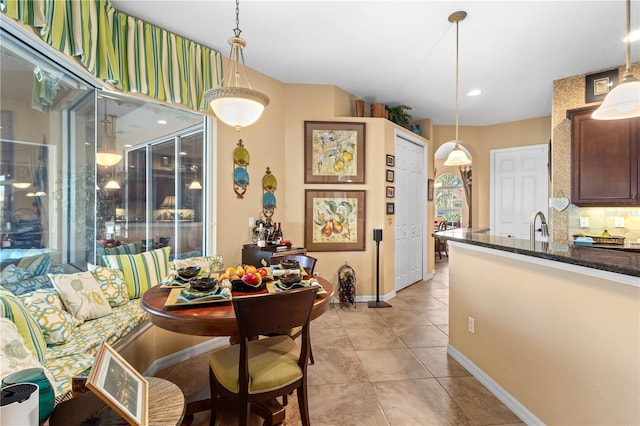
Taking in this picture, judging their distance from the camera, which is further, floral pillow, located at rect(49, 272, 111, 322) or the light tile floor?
floral pillow, located at rect(49, 272, 111, 322)

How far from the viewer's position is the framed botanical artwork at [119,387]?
0.89 meters

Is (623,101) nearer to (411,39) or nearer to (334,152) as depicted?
(411,39)

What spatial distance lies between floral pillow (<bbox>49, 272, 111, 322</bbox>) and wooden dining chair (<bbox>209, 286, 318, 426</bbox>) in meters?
1.07

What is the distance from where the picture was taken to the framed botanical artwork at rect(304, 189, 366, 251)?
14.0ft

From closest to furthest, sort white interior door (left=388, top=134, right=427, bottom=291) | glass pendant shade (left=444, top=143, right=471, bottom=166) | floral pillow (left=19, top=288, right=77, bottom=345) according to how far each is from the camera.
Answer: floral pillow (left=19, top=288, right=77, bottom=345) → glass pendant shade (left=444, top=143, right=471, bottom=166) → white interior door (left=388, top=134, right=427, bottom=291)

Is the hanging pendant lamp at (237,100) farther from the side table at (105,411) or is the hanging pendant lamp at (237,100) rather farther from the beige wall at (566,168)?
the beige wall at (566,168)

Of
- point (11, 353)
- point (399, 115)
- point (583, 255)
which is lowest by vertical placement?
point (11, 353)

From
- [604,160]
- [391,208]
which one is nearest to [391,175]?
[391,208]

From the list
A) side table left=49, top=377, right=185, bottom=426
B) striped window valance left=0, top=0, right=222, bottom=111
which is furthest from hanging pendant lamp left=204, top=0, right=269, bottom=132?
side table left=49, top=377, right=185, bottom=426

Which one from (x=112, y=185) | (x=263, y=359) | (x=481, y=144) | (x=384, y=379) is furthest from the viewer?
(x=481, y=144)

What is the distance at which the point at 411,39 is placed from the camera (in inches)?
124

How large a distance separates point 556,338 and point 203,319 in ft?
6.25

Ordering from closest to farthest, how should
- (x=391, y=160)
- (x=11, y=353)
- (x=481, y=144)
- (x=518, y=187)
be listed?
(x=11, y=353)
(x=391, y=160)
(x=518, y=187)
(x=481, y=144)

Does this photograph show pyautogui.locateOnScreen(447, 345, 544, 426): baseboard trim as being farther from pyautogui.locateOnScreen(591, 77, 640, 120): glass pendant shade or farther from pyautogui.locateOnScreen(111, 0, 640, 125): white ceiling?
pyautogui.locateOnScreen(111, 0, 640, 125): white ceiling
